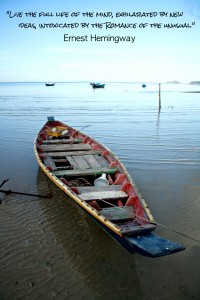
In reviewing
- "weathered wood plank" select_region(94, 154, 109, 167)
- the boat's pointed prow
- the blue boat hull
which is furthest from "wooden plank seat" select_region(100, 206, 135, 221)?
"weathered wood plank" select_region(94, 154, 109, 167)

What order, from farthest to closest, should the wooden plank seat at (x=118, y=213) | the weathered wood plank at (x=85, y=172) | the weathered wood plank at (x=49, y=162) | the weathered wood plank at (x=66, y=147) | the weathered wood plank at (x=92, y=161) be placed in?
1. the weathered wood plank at (x=66, y=147)
2. the weathered wood plank at (x=92, y=161)
3. the weathered wood plank at (x=49, y=162)
4. the weathered wood plank at (x=85, y=172)
5. the wooden plank seat at (x=118, y=213)

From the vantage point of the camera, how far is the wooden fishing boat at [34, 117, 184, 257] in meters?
→ 3.87

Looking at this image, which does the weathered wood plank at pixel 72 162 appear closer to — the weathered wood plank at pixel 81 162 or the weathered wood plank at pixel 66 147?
the weathered wood plank at pixel 81 162

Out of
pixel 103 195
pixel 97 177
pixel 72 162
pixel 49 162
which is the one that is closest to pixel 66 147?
pixel 72 162

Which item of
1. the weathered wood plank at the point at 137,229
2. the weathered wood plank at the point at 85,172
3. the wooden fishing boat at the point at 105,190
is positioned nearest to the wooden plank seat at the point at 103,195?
the wooden fishing boat at the point at 105,190

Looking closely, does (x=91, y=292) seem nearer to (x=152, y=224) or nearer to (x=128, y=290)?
(x=128, y=290)

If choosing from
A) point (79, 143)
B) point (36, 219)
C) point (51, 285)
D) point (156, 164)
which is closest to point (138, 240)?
point (51, 285)

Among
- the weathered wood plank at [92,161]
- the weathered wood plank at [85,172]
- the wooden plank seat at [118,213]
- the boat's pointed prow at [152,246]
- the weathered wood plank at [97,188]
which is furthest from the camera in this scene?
the weathered wood plank at [92,161]

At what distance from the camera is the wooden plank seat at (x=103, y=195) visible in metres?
5.52

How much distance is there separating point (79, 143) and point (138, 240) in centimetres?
749

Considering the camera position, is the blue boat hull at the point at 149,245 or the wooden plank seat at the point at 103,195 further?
the wooden plank seat at the point at 103,195

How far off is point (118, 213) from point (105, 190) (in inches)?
44.4

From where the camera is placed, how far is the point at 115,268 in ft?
14.3

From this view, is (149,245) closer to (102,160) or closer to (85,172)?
(85,172)
